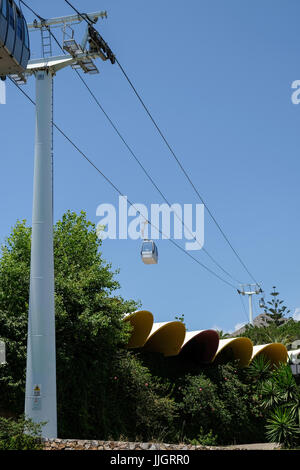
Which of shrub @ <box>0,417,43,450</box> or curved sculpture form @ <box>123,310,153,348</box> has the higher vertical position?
curved sculpture form @ <box>123,310,153,348</box>

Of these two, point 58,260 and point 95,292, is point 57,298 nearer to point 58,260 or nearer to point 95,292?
point 95,292

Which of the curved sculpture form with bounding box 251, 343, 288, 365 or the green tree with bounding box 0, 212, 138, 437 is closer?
the green tree with bounding box 0, 212, 138, 437

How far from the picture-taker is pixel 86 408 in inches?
815

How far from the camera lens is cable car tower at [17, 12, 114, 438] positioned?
1736 centimetres

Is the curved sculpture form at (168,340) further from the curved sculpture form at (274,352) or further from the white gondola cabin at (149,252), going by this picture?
the curved sculpture form at (274,352)

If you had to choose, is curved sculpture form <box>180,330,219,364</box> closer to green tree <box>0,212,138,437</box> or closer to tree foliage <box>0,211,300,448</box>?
tree foliage <box>0,211,300,448</box>

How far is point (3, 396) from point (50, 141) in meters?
8.72

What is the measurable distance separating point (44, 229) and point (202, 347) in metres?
14.4

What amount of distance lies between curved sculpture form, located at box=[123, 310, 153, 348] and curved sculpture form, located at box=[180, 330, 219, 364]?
4091mm

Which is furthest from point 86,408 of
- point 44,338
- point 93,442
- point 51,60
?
point 51,60

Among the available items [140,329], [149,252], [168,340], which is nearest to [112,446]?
[140,329]

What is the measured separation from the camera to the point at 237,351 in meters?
32.9

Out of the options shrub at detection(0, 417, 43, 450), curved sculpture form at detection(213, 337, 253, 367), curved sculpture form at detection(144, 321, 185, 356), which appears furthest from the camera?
curved sculpture form at detection(213, 337, 253, 367)

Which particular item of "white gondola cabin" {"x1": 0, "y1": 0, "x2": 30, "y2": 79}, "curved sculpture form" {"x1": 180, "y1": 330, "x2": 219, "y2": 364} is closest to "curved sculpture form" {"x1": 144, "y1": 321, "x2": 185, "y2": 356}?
"curved sculpture form" {"x1": 180, "y1": 330, "x2": 219, "y2": 364}
